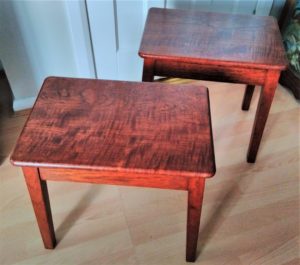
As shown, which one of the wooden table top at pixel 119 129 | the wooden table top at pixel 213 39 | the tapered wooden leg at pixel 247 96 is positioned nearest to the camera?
the wooden table top at pixel 119 129

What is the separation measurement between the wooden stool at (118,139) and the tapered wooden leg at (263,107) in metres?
0.26

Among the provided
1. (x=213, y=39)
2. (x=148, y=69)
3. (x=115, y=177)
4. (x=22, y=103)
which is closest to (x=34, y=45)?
(x=22, y=103)

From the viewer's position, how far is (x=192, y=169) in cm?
75

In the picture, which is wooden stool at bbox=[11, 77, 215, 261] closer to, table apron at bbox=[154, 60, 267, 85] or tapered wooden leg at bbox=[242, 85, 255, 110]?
table apron at bbox=[154, 60, 267, 85]

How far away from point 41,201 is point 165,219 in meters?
0.46

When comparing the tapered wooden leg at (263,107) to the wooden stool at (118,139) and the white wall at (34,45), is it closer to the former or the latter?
the wooden stool at (118,139)

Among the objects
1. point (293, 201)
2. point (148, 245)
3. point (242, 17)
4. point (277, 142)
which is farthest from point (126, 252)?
point (242, 17)

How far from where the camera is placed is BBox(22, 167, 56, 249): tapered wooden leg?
0.81 metres

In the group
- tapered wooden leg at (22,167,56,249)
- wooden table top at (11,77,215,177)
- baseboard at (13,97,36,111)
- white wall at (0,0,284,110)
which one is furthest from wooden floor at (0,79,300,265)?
wooden table top at (11,77,215,177)

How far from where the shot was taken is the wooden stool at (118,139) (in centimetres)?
77

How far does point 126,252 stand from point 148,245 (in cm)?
7

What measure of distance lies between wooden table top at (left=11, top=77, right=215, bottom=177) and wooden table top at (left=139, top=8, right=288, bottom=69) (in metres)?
0.16

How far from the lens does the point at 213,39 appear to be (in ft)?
3.76

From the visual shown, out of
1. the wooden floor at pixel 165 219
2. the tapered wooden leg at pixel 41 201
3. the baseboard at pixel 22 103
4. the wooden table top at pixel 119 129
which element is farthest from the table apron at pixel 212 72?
the baseboard at pixel 22 103
